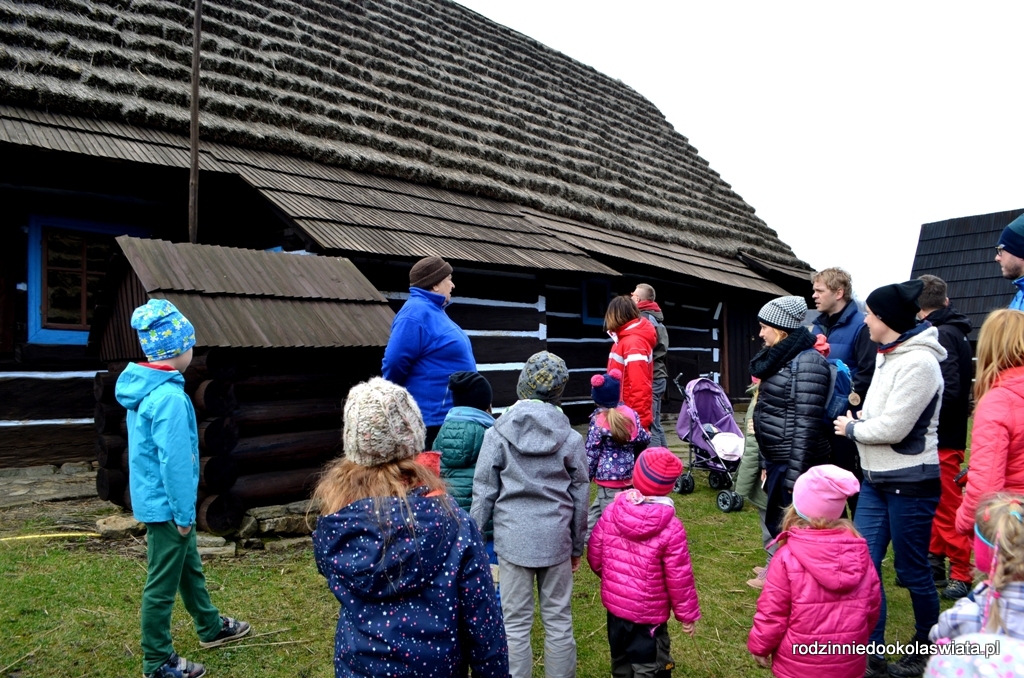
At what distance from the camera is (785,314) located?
3.67m

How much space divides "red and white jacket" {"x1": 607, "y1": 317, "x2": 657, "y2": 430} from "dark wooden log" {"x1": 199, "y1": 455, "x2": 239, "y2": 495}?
9.29 ft

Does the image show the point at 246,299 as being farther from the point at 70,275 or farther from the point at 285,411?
the point at 70,275

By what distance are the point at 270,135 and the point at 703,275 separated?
637cm

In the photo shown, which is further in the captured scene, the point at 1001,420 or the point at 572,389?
the point at 572,389

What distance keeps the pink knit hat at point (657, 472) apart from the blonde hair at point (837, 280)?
225cm

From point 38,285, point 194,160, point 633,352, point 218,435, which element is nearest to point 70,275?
point 38,285

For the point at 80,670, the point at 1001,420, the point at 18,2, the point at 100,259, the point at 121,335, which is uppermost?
the point at 18,2

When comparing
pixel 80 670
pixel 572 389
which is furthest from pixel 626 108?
pixel 80 670

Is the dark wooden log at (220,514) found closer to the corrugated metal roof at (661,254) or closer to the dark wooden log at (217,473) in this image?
the dark wooden log at (217,473)

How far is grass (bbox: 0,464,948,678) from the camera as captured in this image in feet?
10.1

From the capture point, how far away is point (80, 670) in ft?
9.67

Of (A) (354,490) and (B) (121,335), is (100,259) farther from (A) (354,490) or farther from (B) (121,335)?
(A) (354,490)

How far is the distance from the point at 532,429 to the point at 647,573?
73cm

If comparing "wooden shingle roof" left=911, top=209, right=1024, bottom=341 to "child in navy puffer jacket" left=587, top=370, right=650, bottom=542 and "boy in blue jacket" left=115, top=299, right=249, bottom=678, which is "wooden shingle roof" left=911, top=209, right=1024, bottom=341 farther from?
"boy in blue jacket" left=115, top=299, right=249, bottom=678
